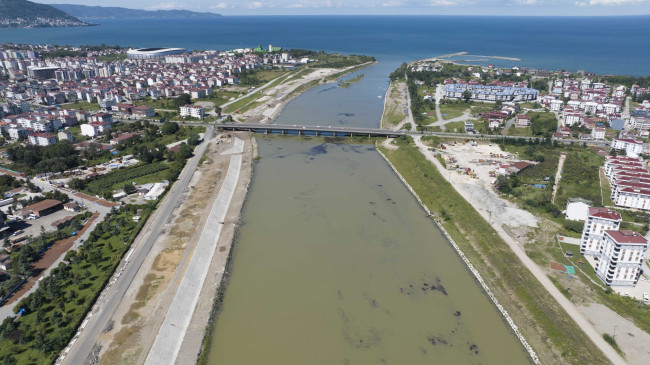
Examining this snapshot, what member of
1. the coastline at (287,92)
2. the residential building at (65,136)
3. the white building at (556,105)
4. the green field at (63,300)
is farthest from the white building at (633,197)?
the residential building at (65,136)

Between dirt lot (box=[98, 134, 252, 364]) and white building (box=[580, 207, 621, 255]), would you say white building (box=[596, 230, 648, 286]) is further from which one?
dirt lot (box=[98, 134, 252, 364])

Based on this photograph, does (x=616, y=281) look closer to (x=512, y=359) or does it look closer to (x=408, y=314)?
(x=512, y=359)

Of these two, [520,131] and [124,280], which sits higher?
[520,131]

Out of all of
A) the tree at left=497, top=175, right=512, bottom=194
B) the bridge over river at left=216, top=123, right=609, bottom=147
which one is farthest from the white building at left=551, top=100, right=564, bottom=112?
the tree at left=497, top=175, right=512, bottom=194

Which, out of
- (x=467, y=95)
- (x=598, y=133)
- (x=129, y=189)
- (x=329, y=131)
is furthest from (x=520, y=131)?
(x=129, y=189)

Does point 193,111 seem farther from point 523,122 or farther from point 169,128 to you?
point 523,122

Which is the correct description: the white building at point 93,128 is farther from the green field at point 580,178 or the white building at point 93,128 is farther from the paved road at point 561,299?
the green field at point 580,178
